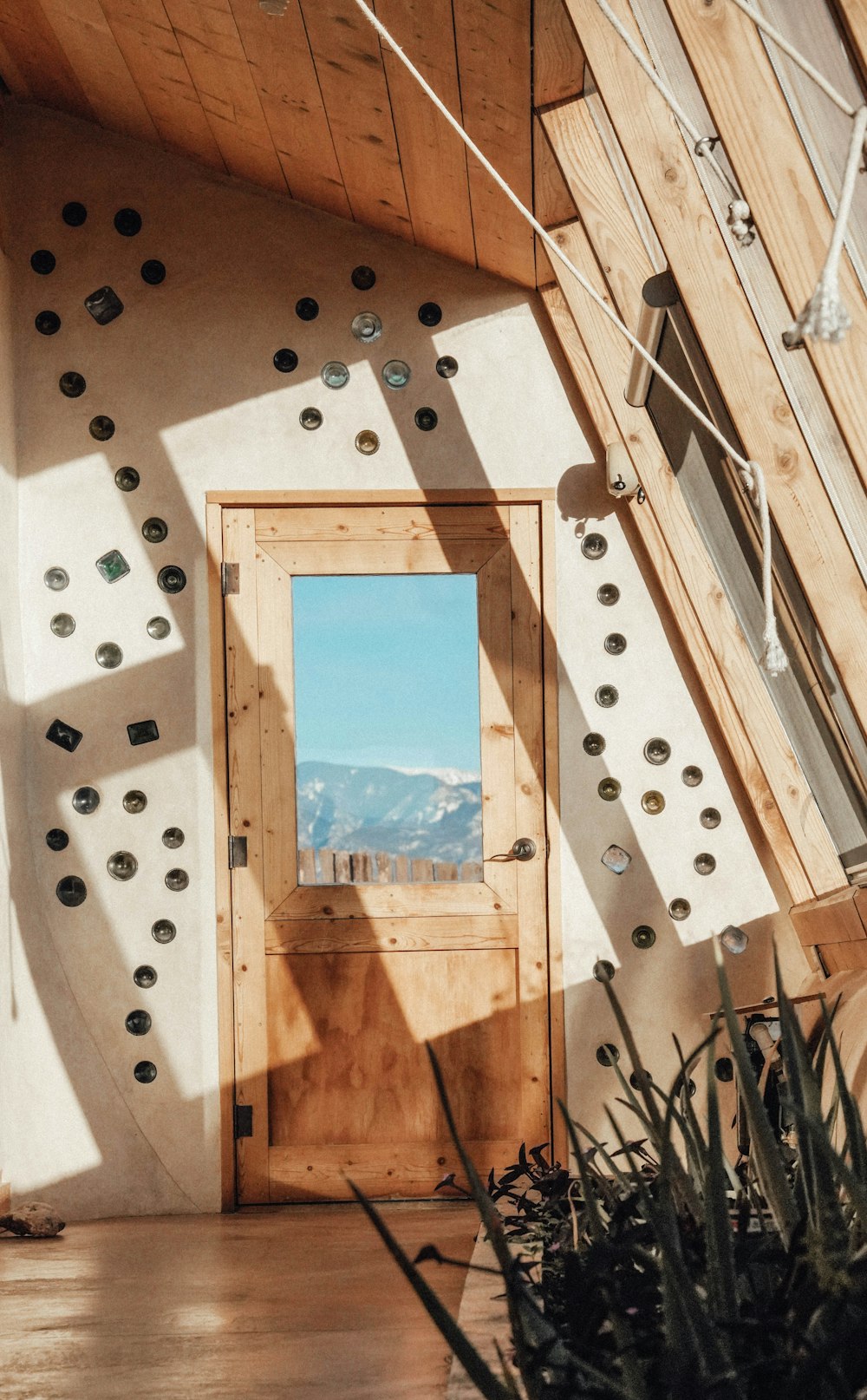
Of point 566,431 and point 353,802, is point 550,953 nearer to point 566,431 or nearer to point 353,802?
point 353,802

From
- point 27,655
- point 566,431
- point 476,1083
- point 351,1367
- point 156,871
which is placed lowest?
point 351,1367

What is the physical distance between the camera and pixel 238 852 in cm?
404

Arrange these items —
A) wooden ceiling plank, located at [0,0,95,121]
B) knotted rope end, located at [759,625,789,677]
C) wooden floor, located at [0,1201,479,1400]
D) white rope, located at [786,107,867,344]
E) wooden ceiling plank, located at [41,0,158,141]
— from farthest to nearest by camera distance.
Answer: wooden ceiling plank, located at [0,0,95,121] → wooden ceiling plank, located at [41,0,158,141] → wooden floor, located at [0,1201,479,1400] → knotted rope end, located at [759,625,789,677] → white rope, located at [786,107,867,344]

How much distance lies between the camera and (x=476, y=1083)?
3986 mm

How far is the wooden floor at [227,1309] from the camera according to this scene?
A: 2.09 meters

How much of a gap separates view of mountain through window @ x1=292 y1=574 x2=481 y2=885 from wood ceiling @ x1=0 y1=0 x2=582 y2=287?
1171 millimetres

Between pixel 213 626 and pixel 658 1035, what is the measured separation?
6.42 ft

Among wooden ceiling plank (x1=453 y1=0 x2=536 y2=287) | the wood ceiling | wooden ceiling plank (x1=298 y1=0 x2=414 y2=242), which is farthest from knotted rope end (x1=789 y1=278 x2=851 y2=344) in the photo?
wooden ceiling plank (x1=298 y1=0 x2=414 y2=242)

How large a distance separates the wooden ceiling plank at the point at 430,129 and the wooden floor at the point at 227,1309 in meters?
2.64

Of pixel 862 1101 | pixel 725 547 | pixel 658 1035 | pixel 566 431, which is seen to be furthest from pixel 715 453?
pixel 658 1035

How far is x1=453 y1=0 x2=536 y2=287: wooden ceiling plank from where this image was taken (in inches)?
103

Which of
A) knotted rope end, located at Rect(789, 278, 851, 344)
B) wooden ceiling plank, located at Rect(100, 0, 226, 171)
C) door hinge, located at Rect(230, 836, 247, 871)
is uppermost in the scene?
wooden ceiling plank, located at Rect(100, 0, 226, 171)

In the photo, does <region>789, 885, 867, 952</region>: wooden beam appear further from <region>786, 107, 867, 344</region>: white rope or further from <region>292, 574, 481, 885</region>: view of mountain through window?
<region>786, 107, 867, 344</region>: white rope

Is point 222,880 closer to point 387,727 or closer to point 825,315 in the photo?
point 387,727
